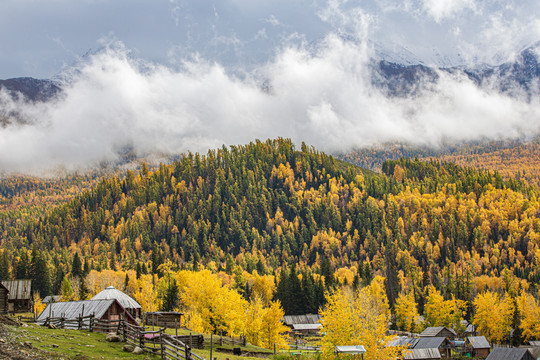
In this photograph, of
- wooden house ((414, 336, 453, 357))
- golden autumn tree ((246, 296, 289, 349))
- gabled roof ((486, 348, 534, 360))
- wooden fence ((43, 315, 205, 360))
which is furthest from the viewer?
wooden house ((414, 336, 453, 357))

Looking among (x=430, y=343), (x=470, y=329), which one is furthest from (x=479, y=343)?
(x=470, y=329)

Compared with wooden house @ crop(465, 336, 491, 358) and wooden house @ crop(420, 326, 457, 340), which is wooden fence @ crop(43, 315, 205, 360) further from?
wooden house @ crop(465, 336, 491, 358)

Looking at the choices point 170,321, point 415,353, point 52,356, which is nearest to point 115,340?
point 52,356

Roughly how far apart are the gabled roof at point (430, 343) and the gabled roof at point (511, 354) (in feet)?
64.0

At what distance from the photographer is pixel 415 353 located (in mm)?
99938

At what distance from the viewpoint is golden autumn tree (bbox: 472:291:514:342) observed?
12112 centimetres

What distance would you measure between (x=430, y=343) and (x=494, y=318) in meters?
26.5

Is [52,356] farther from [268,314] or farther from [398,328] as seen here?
[398,328]

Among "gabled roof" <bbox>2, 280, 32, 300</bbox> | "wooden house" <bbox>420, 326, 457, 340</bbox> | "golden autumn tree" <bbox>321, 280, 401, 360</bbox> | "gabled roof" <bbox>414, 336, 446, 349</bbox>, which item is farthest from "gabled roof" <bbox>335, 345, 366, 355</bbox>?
"wooden house" <bbox>420, 326, 457, 340</bbox>

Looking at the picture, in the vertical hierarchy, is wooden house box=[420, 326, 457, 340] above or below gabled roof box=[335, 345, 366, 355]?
below

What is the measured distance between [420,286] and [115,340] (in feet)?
506

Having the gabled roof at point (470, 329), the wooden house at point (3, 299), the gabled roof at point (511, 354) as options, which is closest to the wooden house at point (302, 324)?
the gabled roof at point (470, 329)

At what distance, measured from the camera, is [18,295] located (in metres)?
86.8

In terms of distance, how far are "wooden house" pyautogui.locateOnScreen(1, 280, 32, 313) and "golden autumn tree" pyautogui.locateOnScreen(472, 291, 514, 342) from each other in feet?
320
